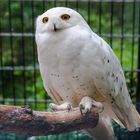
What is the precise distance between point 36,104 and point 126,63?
36.9 inches

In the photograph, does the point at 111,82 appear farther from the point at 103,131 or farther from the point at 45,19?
the point at 45,19

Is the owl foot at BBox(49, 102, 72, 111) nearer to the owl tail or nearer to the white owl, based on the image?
the white owl

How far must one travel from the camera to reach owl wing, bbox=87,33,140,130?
86.8 inches

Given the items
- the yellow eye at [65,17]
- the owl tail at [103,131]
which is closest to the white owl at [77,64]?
the yellow eye at [65,17]

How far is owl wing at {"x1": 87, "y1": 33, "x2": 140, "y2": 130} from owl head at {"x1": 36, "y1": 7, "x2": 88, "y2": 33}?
11cm

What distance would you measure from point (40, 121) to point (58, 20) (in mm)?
407

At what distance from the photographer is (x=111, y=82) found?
2.27m

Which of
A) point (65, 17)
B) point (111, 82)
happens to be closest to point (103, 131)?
point (111, 82)

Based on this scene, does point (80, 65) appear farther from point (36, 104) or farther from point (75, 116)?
point (36, 104)

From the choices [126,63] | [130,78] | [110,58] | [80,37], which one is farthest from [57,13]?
[126,63]

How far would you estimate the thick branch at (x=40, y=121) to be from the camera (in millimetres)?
1960

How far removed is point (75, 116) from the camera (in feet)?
6.90

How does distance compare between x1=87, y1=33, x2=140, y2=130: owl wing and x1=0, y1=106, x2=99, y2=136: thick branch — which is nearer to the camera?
x1=0, y1=106, x2=99, y2=136: thick branch

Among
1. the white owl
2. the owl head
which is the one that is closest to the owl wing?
the white owl
